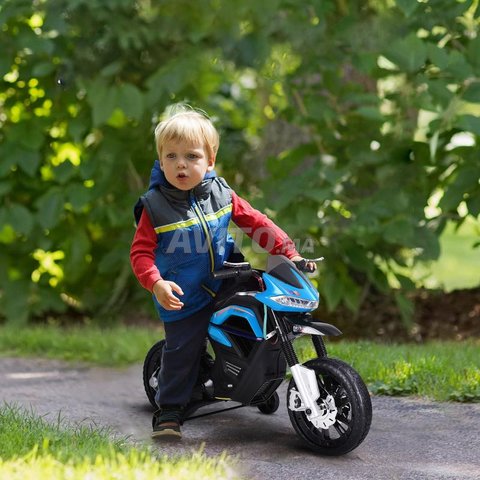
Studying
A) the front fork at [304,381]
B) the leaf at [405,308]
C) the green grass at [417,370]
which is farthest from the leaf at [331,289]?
the front fork at [304,381]

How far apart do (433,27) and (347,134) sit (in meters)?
0.87

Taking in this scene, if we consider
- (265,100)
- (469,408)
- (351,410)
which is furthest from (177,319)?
(265,100)

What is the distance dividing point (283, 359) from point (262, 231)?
1.84ft

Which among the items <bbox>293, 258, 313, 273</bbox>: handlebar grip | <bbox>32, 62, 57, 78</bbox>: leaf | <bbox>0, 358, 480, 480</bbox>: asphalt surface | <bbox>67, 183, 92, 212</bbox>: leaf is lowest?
<bbox>0, 358, 480, 480</bbox>: asphalt surface

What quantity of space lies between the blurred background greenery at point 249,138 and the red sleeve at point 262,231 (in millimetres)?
1717

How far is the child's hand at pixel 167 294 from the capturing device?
3.60 metres

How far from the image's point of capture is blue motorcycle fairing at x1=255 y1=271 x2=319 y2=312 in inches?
144

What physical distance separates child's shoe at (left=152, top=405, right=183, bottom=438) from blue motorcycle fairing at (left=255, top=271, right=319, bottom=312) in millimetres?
681

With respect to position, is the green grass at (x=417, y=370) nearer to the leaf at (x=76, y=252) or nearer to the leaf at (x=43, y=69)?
the leaf at (x=76, y=252)

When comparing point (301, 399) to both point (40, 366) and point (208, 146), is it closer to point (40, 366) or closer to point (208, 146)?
point (208, 146)

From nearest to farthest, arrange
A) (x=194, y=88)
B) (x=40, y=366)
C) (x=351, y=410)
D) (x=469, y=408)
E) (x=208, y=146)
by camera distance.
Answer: (x=351, y=410)
(x=208, y=146)
(x=469, y=408)
(x=40, y=366)
(x=194, y=88)

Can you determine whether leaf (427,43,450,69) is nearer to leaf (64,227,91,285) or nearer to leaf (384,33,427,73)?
leaf (384,33,427,73)

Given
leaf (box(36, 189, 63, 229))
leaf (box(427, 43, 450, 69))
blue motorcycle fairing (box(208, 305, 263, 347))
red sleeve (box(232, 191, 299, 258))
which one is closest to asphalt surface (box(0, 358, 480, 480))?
blue motorcycle fairing (box(208, 305, 263, 347))

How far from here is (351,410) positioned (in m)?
3.52
